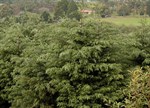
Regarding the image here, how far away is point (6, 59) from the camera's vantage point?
569 inches

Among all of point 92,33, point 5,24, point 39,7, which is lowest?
point 39,7

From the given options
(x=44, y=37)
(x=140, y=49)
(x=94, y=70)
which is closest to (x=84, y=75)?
(x=94, y=70)

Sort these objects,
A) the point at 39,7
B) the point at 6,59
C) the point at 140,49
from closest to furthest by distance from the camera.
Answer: the point at 140,49 < the point at 6,59 < the point at 39,7

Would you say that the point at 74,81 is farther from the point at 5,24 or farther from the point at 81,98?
the point at 5,24

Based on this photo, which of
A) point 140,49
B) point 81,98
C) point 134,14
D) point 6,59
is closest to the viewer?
point 81,98

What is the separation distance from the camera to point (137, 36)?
12789mm

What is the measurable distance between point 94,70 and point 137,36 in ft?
9.60

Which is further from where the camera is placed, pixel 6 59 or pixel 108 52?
pixel 6 59

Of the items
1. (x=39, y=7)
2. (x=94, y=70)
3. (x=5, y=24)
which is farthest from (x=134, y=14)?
(x=94, y=70)

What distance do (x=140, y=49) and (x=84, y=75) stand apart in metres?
2.96

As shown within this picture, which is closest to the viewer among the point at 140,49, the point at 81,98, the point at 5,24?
the point at 81,98

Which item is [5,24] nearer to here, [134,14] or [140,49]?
[140,49]

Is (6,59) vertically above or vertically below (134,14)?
above

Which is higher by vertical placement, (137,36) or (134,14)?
(137,36)
